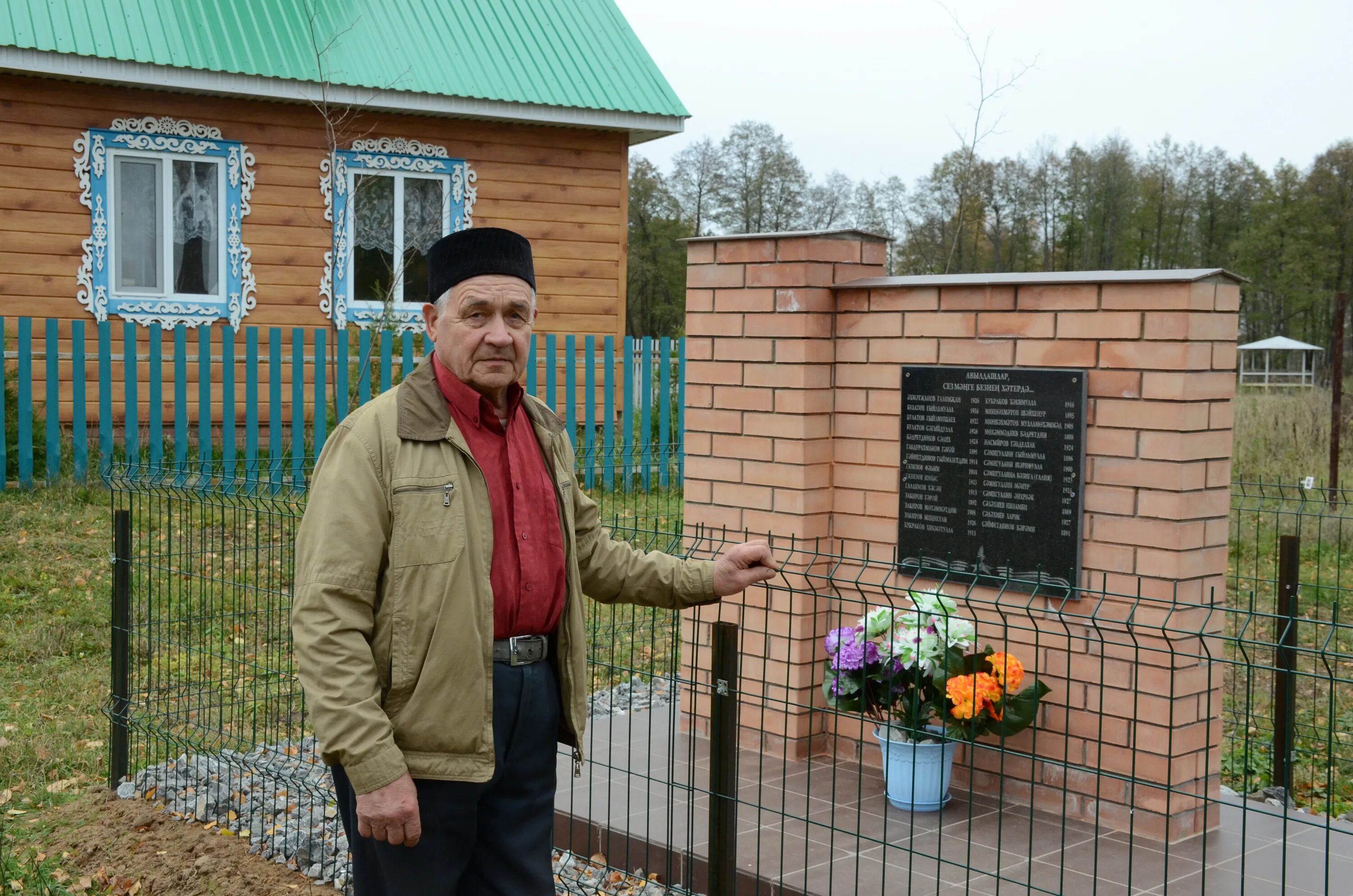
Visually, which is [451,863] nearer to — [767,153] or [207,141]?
[207,141]

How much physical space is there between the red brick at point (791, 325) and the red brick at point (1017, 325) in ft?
2.16

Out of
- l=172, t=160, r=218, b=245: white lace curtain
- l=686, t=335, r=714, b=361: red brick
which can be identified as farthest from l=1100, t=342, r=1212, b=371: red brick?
l=172, t=160, r=218, b=245: white lace curtain

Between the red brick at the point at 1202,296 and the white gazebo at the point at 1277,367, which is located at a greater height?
the white gazebo at the point at 1277,367

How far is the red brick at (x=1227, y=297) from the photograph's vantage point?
423 cm

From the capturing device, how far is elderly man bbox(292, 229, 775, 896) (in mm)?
2654

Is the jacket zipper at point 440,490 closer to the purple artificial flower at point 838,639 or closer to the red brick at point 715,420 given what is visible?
the purple artificial flower at point 838,639

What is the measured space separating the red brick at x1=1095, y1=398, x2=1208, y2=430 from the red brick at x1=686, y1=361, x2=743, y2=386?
58.9 inches

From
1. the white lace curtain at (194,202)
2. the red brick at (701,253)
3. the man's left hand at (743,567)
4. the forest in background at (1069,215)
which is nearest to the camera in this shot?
the man's left hand at (743,567)

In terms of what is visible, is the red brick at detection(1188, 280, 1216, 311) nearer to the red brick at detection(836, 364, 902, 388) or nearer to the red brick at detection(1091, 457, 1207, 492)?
the red brick at detection(1091, 457, 1207, 492)

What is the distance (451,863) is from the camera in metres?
2.86

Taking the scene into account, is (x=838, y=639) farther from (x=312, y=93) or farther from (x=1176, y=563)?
(x=312, y=93)

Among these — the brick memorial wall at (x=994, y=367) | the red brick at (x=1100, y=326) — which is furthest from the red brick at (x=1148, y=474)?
the red brick at (x=1100, y=326)

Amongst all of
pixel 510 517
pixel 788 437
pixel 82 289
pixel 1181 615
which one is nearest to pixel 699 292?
pixel 788 437

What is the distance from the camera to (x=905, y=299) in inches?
193
